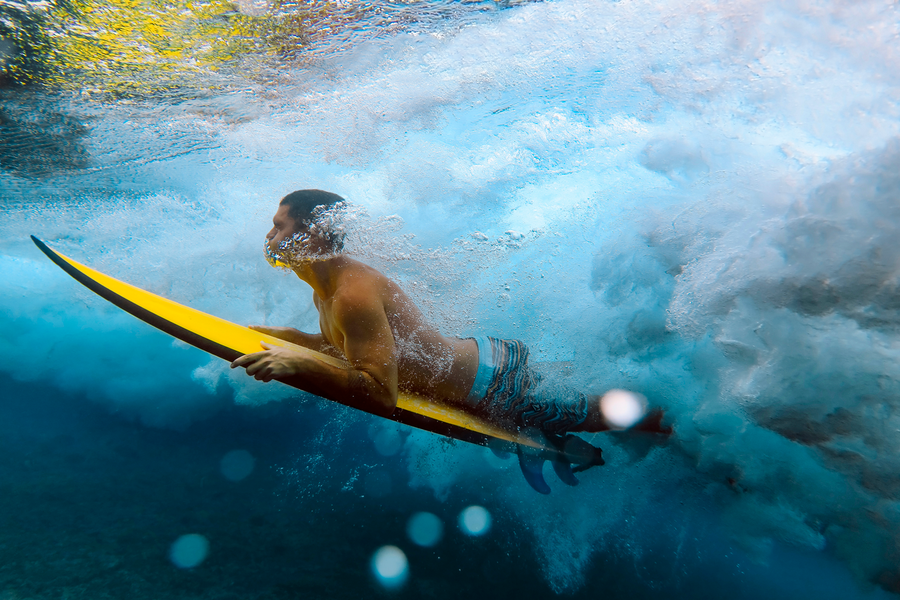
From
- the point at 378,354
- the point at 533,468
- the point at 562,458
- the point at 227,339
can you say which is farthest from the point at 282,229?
the point at 562,458

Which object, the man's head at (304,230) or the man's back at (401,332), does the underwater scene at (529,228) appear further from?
the man's back at (401,332)

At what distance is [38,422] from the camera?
11.6 meters

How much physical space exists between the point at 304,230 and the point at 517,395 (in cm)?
210

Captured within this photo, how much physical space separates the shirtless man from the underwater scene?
514mm

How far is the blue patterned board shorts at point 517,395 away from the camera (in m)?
2.87

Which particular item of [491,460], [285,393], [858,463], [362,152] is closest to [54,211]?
[285,393]

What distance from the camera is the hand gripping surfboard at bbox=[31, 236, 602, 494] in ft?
7.72

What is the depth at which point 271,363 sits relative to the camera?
182cm

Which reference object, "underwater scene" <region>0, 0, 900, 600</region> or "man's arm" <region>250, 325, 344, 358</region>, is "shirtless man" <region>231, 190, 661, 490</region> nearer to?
"man's arm" <region>250, 325, 344, 358</region>

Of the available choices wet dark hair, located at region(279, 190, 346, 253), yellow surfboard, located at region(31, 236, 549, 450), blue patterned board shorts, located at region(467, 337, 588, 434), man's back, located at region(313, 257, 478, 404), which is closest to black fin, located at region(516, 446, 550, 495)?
yellow surfboard, located at region(31, 236, 549, 450)

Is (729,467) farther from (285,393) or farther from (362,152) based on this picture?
(285,393)

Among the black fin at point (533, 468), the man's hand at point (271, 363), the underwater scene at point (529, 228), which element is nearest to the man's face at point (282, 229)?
the underwater scene at point (529, 228)

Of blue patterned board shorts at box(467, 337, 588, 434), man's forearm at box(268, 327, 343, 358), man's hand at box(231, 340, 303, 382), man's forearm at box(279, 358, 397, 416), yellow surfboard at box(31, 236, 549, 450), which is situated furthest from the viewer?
man's forearm at box(268, 327, 343, 358)

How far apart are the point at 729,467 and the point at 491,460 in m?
7.33
